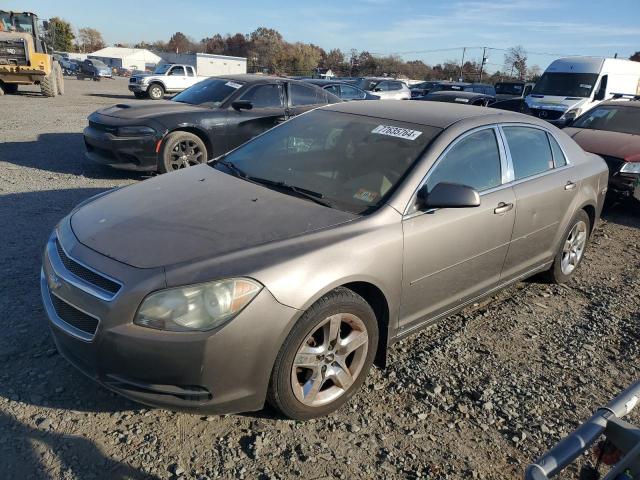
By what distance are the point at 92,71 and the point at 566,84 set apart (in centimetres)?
4372

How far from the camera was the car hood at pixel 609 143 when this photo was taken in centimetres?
693

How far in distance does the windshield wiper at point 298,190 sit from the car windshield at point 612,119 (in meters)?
7.10

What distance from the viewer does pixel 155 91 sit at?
24672 mm

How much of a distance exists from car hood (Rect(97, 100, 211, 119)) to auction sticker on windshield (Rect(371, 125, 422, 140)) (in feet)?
15.1

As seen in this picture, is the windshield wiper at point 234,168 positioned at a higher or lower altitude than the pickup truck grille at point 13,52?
lower

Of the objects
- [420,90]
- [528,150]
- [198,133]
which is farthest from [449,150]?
[420,90]

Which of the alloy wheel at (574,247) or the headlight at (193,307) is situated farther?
the alloy wheel at (574,247)

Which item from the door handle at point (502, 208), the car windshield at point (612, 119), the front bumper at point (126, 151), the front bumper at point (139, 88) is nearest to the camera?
the door handle at point (502, 208)

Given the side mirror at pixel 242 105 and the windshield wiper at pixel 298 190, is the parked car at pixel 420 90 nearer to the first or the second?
the side mirror at pixel 242 105

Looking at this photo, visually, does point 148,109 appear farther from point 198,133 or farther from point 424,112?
point 424,112

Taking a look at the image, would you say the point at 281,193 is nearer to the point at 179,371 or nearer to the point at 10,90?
the point at 179,371

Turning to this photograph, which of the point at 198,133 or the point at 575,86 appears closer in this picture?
the point at 198,133

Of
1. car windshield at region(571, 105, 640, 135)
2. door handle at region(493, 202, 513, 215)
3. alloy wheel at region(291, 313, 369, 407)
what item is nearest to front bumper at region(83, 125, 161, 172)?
door handle at region(493, 202, 513, 215)

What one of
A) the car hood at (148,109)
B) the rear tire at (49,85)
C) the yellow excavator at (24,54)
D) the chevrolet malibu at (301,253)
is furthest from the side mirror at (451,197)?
the rear tire at (49,85)
